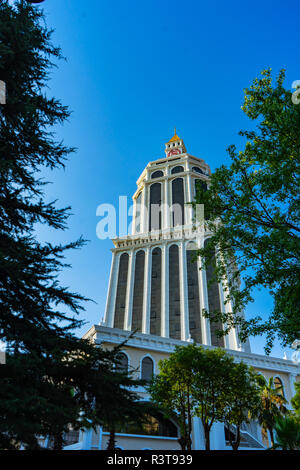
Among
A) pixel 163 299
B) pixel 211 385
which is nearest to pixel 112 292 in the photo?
pixel 163 299

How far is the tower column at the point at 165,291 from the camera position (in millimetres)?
40737

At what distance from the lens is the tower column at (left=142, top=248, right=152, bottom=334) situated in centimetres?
4140

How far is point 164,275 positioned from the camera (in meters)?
46.0

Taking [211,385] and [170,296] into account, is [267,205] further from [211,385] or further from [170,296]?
[170,296]

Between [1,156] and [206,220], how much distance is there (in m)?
8.13

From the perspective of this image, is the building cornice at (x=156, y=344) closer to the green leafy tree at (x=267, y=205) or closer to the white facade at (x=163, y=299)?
the white facade at (x=163, y=299)

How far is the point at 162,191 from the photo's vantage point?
6147 centimetres

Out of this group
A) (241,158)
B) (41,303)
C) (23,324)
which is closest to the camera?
(23,324)

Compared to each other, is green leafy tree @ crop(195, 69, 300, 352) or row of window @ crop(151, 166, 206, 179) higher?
row of window @ crop(151, 166, 206, 179)

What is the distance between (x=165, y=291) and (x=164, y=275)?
2.69 m

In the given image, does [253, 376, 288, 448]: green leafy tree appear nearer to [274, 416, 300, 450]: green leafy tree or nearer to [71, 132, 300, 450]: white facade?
[274, 416, 300, 450]: green leafy tree

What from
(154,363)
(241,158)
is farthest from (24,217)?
(154,363)

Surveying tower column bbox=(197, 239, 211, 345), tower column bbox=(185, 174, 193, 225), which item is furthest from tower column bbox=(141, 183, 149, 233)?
tower column bbox=(197, 239, 211, 345)

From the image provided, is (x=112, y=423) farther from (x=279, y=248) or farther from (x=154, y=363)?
(x=154, y=363)
